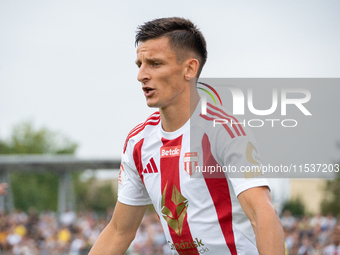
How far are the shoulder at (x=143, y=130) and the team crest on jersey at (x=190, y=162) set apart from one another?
19.1 inches

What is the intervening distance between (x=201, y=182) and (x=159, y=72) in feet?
2.63

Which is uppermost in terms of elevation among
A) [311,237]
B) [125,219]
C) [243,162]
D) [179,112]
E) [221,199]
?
[179,112]

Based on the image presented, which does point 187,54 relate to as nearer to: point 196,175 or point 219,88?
point 219,88

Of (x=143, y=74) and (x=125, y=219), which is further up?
(x=143, y=74)

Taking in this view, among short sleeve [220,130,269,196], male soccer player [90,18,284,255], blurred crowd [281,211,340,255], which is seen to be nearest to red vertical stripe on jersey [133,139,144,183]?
male soccer player [90,18,284,255]

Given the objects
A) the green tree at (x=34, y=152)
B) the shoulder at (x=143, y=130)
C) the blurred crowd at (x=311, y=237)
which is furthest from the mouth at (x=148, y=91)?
the green tree at (x=34, y=152)

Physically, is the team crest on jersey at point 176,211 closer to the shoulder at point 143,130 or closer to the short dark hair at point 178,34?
the shoulder at point 143,130

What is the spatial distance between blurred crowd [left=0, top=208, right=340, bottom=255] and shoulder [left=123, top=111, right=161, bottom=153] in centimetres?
1150

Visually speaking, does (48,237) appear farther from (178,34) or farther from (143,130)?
(178,34)

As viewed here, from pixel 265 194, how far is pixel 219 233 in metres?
0.61

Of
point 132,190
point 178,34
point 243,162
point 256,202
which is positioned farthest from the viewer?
point 132,190

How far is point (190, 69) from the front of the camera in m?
3.33

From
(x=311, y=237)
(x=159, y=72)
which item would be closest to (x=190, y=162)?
(x=159, y=72)

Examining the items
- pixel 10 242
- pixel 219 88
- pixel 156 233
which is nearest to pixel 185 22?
pixel 219 88
